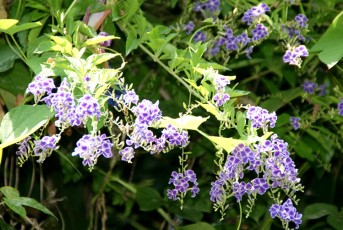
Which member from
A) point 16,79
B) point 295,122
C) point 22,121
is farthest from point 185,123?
point 295,122

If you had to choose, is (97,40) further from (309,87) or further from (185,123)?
(309,87)

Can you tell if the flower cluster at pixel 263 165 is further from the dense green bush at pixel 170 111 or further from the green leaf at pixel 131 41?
the green leaf at pixel 131 41

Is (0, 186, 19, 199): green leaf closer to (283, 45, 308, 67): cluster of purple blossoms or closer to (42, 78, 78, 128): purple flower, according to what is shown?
(42, 78, 78, 128): purple flower

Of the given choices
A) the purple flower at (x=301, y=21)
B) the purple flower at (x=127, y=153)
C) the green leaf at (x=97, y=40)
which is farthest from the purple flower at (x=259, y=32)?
the purple flower at (x=127, y=153)

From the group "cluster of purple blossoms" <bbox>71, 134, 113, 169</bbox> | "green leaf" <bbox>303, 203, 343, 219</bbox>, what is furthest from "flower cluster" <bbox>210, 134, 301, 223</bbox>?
"green leaf" <bbox>303, 203, 343, 219</bbox>

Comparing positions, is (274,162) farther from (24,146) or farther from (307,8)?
(307,8)
